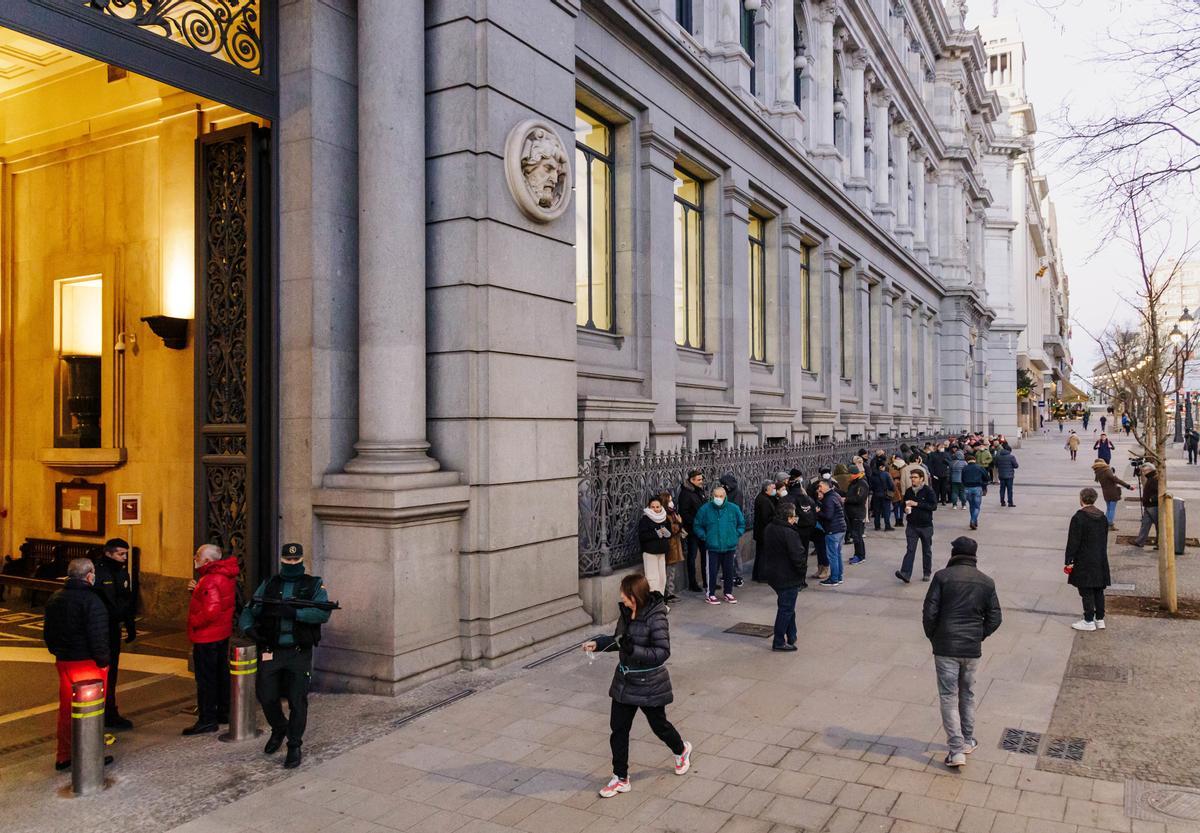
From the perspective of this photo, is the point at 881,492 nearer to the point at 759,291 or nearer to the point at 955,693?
the point at 759,291

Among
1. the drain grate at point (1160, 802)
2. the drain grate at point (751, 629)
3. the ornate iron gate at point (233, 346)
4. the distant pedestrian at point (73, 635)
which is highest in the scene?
the ornate iron gate at point (233, 346)

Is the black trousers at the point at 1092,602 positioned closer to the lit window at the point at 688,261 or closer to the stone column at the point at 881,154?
the lit window at the point at 688,261

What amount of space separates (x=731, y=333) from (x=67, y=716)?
1358 centimetres

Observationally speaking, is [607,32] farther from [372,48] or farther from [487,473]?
[487,473]

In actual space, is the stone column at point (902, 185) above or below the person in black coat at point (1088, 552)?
above

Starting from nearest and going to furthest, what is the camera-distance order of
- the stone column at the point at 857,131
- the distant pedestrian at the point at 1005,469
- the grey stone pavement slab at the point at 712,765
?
the grey stone pavement slab at the point at 712,765 < the distant pedestrian at the point at 1005,469 < the stone column at the point at 857,131

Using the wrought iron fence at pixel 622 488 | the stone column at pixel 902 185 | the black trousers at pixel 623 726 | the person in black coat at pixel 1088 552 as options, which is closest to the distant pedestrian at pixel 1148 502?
the person in black coat at pixel 1088 552

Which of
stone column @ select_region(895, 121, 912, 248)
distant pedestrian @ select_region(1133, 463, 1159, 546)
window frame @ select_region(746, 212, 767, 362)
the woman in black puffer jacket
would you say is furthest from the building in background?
the woman in black puffer jacket

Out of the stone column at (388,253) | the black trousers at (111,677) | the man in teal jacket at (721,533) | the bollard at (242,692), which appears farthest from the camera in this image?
the man in teal jacket at (721,533)

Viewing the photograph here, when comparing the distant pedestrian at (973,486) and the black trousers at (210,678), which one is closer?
the black trousers at (210,678)

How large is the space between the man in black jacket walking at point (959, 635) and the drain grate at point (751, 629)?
3.79 meters

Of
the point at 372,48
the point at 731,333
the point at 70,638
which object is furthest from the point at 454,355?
the point at 731,333

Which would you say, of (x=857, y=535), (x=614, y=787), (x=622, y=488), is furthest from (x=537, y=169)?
(x=857, y=535)

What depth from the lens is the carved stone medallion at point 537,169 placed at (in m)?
9.60
